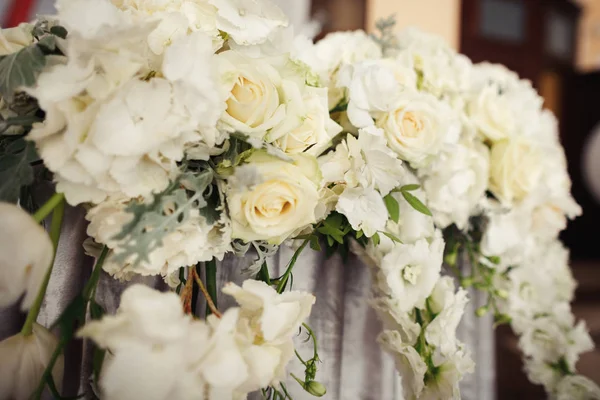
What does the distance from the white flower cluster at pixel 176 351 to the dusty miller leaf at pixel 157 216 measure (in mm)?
35

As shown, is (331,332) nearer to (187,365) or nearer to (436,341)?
(436,341)

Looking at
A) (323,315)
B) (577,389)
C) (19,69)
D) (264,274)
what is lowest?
→ (577,389)

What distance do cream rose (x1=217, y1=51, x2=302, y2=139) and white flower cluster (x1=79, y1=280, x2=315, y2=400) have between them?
6.6 inches

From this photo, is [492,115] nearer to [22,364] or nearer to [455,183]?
[455,183]

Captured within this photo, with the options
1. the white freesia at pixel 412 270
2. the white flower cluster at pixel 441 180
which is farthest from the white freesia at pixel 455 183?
the white freesia at pixel 412 270

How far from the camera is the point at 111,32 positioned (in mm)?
355

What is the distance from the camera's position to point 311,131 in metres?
A: 0.48

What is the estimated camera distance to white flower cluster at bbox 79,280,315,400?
0.32 meters

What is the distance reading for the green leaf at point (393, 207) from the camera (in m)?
0.55

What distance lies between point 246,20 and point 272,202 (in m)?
0.19

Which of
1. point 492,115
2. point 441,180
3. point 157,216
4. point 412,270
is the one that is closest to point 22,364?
point 157,216

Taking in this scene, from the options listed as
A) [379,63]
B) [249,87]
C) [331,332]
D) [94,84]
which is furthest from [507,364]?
[94,84]

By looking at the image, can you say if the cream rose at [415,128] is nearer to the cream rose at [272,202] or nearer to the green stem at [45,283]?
the cream rose at [272,202]

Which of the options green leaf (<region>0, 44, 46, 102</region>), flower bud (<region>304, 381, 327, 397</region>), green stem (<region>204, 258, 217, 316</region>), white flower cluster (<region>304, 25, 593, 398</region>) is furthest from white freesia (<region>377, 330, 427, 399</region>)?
green leaf (<region>0, 44, 46, 102</region>)
